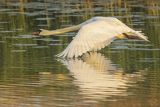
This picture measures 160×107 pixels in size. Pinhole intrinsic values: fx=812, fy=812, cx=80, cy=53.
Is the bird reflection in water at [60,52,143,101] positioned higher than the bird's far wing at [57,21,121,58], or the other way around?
the bird's far wing at [57,21,121,58]

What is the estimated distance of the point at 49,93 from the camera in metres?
11.4

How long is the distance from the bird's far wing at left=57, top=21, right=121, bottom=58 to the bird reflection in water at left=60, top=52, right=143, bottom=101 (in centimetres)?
28

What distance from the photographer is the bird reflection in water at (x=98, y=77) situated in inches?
455

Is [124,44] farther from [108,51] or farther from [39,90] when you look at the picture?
[39,90]

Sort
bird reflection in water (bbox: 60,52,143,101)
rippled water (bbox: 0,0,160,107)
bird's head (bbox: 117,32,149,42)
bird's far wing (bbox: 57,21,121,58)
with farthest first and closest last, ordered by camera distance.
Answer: bird's head (bbox: 117,32,149,42)
bird's far wing (bbox: 57,21,121,58)
bird reflection in water (bbox: 60,52,143,101)
rippled water (bbox: 0,0,160,107)

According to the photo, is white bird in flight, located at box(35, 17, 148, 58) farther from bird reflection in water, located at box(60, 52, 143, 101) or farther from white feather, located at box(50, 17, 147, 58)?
bird reflection in water, located at box(60, 52, 143, 101)

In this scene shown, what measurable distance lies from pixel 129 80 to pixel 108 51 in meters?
3.46

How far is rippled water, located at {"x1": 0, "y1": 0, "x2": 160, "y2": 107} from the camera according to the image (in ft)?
36.2

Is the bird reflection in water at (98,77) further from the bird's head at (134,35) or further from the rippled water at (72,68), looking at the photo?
the bird's head at (134,35)

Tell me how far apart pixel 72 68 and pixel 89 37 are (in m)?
0.81

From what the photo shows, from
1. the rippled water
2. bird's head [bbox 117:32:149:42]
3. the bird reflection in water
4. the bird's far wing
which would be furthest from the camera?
bird's head [bbox 117:32:149:42]

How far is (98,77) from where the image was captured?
13.0 metres

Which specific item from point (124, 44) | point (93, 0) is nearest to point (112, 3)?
point (93, 0)

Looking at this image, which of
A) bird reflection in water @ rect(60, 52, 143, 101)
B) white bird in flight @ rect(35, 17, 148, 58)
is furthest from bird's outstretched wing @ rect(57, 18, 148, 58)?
bird reflection in water @ rect(60, 52, 143, 101)
